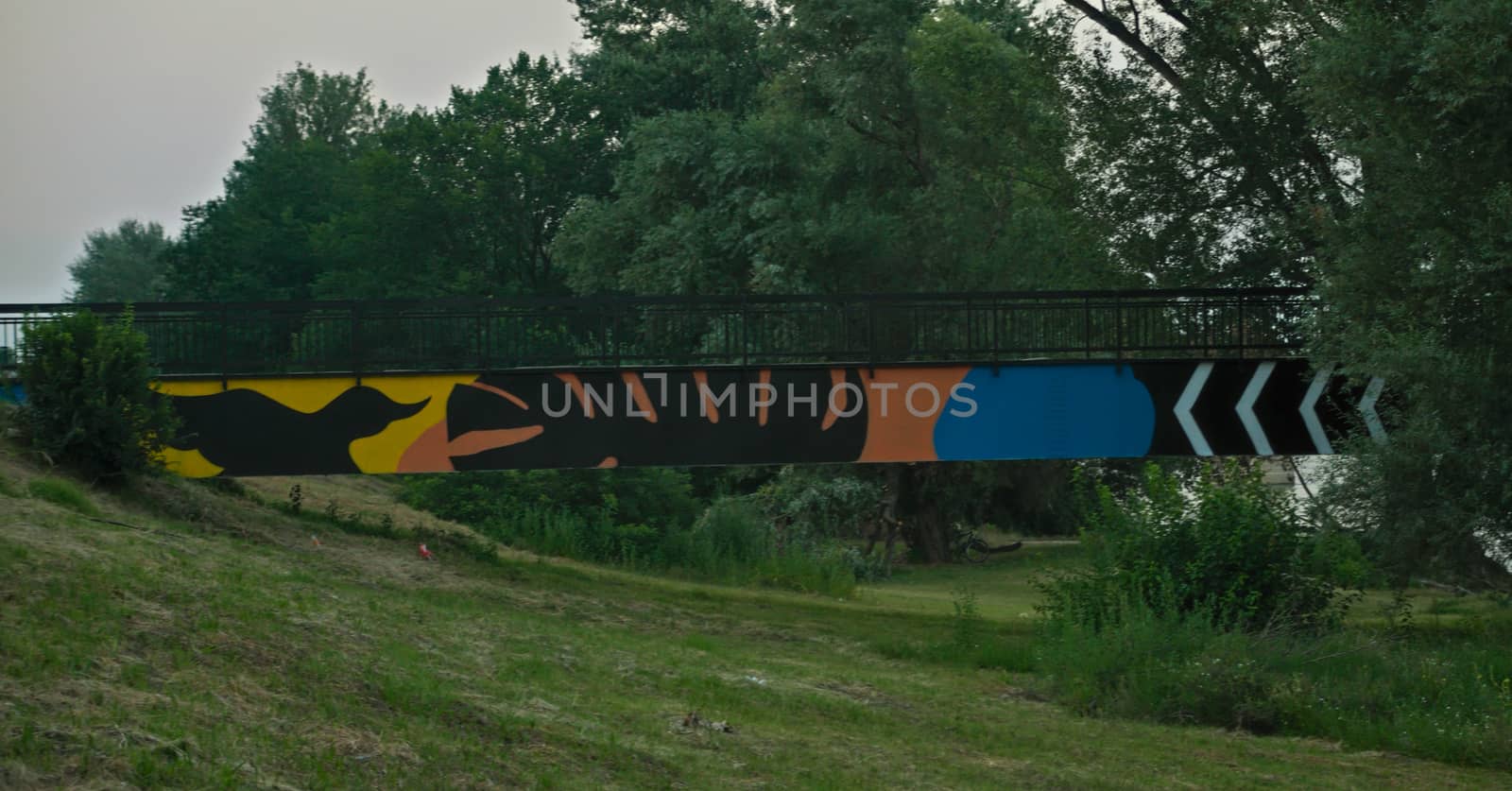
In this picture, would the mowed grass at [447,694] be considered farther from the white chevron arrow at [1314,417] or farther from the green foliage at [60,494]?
the white chevron arrow at [1314,417]

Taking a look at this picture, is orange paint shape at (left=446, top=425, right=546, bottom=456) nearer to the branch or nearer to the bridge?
the bridge

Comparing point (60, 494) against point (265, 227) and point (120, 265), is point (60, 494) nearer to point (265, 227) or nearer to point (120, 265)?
point (265, 227)

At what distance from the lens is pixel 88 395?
661 inches

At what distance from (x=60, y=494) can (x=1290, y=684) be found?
39.9 ft

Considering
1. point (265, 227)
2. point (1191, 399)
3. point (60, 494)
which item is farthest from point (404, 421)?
point (265, 227)

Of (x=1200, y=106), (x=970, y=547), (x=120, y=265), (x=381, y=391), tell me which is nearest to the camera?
(x=381, y=391)

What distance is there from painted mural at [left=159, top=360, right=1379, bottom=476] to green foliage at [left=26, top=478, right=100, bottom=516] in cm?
350

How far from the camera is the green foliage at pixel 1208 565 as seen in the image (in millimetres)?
15766

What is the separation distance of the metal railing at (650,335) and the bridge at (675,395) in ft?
0.13

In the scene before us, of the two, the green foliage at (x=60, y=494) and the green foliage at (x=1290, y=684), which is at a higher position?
the green foliage at (x=60, y=494)

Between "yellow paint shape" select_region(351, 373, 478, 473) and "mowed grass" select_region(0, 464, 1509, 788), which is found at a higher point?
"yellow paint shape" select_region(351, 373, 478, 473)

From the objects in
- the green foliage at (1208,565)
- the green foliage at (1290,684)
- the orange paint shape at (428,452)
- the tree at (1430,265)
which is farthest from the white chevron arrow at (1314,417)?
the orange paint shape at (428,452)

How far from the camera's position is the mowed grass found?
7.41 metres

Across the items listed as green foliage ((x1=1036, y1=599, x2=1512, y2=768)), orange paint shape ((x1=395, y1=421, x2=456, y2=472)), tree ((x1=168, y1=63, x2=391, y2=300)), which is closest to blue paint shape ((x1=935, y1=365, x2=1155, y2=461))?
green foliage ((x1=1036, y1=599, x2=1512, y2=768))
